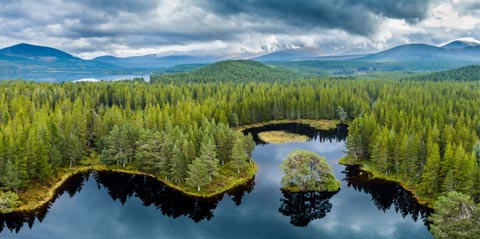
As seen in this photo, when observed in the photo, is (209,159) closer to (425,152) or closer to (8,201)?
(8,201)

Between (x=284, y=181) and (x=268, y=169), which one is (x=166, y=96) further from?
(x=284, y=181)

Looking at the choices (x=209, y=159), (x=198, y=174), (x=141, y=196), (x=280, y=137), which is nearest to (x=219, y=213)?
(x=198, y=174)

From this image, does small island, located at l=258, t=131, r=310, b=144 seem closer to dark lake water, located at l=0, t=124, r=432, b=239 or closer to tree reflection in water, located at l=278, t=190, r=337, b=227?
dark lake water, located at l=0, t=124, r=432, b=239

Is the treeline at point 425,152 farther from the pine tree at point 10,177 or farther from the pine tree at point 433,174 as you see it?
the pine tree at point 10,177

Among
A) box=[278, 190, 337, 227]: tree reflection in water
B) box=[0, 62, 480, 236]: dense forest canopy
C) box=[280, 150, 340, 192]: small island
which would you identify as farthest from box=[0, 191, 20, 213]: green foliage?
box=[280, 150, 340, 192]: small island

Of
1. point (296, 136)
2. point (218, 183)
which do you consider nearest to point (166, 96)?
point (296, 136)

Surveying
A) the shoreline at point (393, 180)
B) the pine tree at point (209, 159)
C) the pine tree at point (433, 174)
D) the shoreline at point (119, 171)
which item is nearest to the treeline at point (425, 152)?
the pine tree at point (433, 174)
